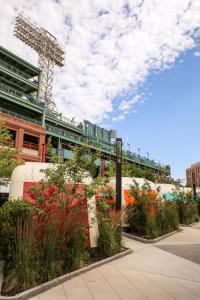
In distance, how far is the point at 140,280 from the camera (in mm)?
6527

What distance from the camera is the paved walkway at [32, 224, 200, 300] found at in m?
5.54

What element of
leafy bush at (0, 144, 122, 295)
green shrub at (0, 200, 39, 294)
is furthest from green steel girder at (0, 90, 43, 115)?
green shrub at (0, 200, 39, 294)

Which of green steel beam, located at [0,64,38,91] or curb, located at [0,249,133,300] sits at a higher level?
green steel beam, located at [0,64,38,91]

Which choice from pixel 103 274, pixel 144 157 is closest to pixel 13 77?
pixel 103 274

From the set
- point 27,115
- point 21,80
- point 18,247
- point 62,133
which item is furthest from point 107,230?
point 62,133

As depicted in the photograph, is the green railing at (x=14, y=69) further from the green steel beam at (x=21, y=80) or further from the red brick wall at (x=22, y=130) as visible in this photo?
the red brick wall at (x=22, y=130)

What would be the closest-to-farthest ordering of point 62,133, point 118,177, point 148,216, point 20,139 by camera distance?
point 118,177 < point 148,216 < point 20,139 < point 62,133

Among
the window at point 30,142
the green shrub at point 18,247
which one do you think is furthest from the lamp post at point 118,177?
the window at point 30,142

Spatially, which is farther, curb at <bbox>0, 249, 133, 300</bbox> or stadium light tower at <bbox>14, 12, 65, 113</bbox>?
stadium light tower at <bbox>14, 12, 65, 113</bbox>

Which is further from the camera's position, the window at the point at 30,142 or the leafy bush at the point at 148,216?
the window at the point at 30,142

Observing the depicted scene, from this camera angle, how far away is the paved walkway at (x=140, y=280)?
5.54 meters

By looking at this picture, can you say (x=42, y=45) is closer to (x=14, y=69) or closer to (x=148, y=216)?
(x=14, y=69)

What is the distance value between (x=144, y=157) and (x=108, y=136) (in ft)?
57.2

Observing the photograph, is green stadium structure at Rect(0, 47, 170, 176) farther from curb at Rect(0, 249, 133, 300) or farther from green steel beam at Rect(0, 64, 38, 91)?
curb at Rect(0, 249, 133, 300)
